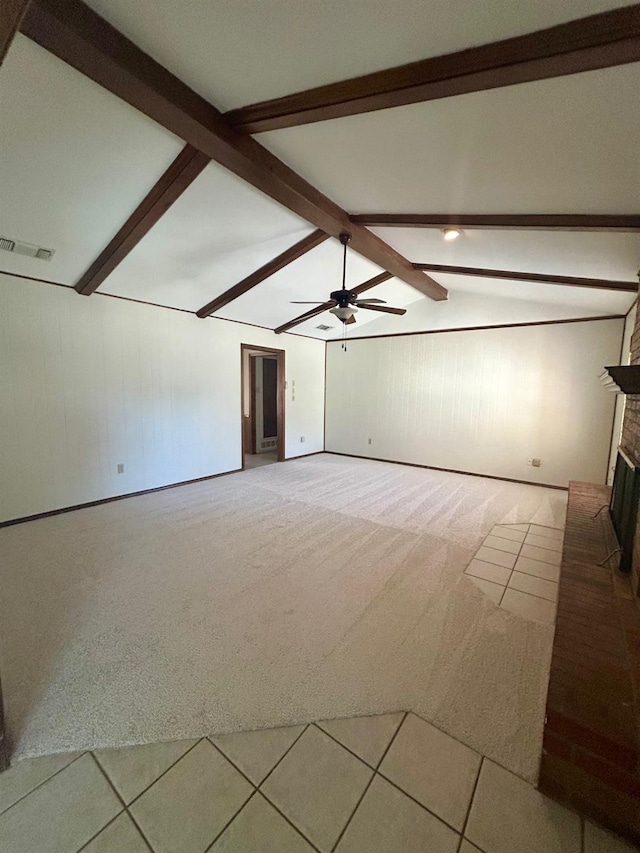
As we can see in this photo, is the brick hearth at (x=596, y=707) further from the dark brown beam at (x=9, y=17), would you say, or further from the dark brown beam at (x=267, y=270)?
the dark brown beam at (x=267, y=270)

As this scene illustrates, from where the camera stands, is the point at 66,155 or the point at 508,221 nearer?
the point at 66,155

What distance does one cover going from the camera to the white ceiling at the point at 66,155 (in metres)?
1.74

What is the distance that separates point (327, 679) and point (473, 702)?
2.23ft

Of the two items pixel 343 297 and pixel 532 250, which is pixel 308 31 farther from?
pixel 532 250

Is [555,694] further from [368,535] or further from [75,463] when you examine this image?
[75,463]

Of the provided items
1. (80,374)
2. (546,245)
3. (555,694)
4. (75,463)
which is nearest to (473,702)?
(555,694)

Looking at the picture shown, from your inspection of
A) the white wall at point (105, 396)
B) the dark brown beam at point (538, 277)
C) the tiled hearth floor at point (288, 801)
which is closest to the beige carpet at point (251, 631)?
the tiled hearth floor at point (288, 801)

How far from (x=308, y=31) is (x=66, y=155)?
1.71 m

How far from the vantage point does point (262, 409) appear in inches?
299

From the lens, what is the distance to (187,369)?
4.91m

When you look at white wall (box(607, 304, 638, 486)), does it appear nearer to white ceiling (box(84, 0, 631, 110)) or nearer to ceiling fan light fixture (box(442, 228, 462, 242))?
ceiling fan light fixture (box(442, 228, 462, 242))

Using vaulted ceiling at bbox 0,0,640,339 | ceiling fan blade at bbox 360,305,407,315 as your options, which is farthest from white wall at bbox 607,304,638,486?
ceiling fan blade at bbox 360,305,407,315

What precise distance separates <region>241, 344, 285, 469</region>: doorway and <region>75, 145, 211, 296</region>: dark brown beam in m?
3.12

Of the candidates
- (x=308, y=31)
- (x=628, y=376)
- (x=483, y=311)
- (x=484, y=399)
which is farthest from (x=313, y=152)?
(x=484, y=399)
